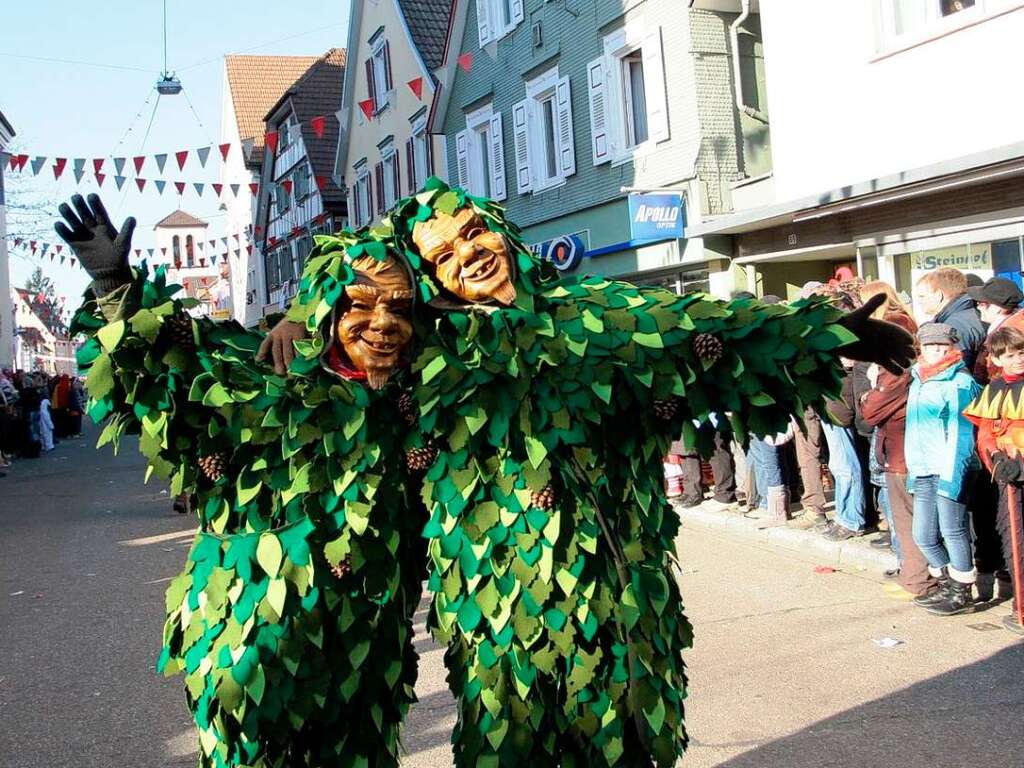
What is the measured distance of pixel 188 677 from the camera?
113 inches

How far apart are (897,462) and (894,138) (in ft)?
19.2

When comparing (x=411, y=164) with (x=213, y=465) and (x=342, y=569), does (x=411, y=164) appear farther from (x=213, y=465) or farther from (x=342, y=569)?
(x=342, y=569)

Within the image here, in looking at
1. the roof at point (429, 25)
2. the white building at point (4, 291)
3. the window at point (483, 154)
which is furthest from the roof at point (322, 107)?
the window at point (483, 154)

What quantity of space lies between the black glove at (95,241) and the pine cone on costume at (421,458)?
0.80 metres

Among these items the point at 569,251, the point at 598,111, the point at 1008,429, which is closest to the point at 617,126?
the point at 598,111

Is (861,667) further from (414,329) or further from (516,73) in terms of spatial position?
(516,73)

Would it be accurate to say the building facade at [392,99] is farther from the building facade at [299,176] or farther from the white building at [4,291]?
the white building at [4,291]

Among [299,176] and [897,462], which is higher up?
[299,176]

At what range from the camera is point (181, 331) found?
2.91m

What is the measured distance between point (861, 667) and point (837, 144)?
838 cm

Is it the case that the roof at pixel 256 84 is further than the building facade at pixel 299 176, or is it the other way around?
the roof at pixel 256 84

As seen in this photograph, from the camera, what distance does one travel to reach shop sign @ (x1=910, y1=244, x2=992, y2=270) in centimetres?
1071

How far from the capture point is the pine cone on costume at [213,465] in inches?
117

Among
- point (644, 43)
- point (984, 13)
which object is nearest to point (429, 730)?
point (984, 13)
